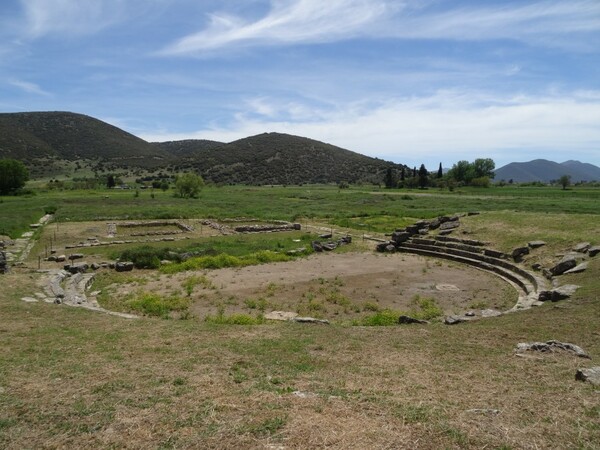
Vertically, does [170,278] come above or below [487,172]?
below

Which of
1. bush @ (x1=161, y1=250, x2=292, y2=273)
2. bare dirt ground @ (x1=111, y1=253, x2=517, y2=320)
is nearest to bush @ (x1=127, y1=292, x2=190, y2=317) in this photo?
bare dirt ground @ (x1=111, y1=253, x2=517, y2=320)

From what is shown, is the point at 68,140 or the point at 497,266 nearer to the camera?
the point at 497,266

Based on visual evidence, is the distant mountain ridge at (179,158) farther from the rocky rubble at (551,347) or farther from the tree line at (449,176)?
the rocky rubble at (551,347)

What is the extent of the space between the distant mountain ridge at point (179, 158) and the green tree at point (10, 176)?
46975 millimetres

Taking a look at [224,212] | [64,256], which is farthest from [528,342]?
[224,212]

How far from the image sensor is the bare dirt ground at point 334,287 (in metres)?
16.1

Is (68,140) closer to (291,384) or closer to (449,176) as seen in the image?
(449,176)

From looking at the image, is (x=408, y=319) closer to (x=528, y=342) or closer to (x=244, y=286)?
(x=528, y=342)

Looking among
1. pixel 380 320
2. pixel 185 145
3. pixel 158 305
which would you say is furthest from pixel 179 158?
pixel 380 320

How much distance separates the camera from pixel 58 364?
830 centimetres

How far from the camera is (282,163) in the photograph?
444 ft

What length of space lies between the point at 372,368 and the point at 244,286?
11.1 meters

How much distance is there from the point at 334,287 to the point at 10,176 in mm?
68640

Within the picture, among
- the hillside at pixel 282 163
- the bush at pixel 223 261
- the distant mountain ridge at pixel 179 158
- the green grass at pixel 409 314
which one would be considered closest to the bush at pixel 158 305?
the bush at pixel 223 261
